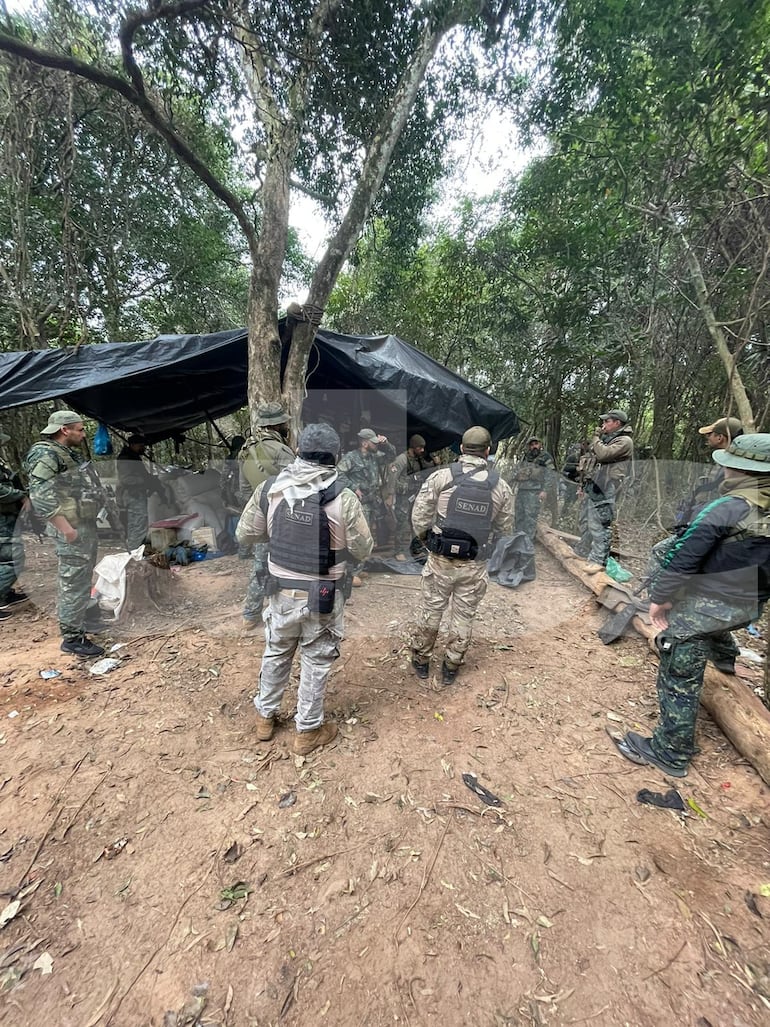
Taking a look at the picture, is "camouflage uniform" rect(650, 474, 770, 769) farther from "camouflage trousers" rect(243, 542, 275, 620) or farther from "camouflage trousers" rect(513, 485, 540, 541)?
"camouflage trousers" rect(513, 485, 540, 541)

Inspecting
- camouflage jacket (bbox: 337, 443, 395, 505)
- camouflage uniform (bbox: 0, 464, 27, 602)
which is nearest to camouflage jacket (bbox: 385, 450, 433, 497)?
camouflage jacket (bbox: 337, 443, 395, 505)

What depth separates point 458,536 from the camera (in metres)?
3.09

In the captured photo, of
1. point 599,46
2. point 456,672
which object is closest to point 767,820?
point 456,672

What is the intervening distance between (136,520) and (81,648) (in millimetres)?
3176

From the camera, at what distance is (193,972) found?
146 centimetres

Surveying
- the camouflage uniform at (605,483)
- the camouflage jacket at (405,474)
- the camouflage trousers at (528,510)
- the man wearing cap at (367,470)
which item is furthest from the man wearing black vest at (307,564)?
the camouflage trousers at (528,510)

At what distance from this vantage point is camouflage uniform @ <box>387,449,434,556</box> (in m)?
6.43

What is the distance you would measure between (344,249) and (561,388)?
23.4ft

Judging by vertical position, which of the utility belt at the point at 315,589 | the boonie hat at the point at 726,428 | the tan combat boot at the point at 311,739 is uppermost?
the boonie hat at the point at 726,428

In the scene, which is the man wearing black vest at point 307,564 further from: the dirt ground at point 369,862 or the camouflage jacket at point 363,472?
the camouflage jacket at point 363,472

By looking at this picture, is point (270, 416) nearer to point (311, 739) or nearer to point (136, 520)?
point (311, 739)

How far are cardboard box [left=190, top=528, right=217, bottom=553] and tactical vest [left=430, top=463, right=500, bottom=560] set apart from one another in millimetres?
4402

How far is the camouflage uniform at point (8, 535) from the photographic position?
424 centimetres

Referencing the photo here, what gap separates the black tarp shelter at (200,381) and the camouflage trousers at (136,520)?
1.15 metres
